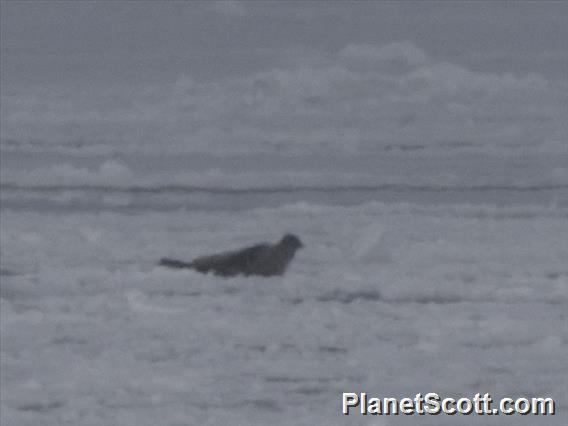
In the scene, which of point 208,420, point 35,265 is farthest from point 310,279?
point 208,420

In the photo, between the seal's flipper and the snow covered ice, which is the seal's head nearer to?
the snow covered ice

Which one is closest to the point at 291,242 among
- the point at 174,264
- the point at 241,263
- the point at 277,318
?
the point at 241,263

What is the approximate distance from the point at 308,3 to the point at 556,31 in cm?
228

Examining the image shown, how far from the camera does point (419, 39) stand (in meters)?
11.8

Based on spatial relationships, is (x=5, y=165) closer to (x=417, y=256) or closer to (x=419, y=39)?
(x=417, y=256)

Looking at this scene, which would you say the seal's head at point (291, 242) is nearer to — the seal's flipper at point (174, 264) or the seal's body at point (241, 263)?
the seal's body at point (241, 263)

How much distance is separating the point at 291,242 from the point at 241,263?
1.10ft

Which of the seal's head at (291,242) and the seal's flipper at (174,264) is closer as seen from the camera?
the seal's flipper at (174,264)

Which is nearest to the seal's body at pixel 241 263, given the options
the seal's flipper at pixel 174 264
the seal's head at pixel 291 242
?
the seal's flipper at pixel 174 264

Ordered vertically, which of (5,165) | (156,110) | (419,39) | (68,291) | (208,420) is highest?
(419,39)

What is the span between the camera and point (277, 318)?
553 centimetres

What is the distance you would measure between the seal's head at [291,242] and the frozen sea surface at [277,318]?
8cm

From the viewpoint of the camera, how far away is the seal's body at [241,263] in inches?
243

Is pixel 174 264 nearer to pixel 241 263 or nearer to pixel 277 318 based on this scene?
pixel 241 263
